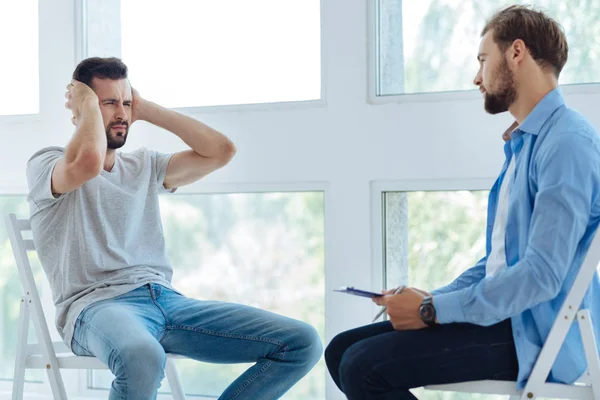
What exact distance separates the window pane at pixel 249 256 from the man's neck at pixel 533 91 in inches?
34.5

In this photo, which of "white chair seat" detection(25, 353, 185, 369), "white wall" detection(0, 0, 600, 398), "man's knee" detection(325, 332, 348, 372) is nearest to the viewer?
"man's knee" detection(325, 332, 348, 372)

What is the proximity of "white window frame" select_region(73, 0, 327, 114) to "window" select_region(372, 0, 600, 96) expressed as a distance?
165 mm

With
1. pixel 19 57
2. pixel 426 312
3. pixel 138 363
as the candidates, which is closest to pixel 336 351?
pixel 426 312

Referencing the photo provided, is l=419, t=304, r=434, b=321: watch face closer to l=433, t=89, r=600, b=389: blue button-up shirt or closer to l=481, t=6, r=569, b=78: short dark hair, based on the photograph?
l=433, t=89, r=600, b=389: blue button-up shirt

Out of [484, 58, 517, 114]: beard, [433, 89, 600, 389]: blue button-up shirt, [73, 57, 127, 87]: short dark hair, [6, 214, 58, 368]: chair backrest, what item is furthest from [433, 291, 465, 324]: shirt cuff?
[73, 57, 127, 87]: short dark hair

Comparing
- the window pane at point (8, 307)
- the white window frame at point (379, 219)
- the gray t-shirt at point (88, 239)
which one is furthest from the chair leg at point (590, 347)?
the window pane at point (8, 307)

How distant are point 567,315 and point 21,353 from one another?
134cm

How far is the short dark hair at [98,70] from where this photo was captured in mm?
2129

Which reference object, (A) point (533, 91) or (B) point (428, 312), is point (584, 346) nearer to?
(B) point (428, 312)

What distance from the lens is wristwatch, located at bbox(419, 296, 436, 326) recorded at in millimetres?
1548

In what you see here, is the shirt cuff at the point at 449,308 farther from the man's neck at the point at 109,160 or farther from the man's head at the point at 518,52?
the man's neck at the point at 109,160

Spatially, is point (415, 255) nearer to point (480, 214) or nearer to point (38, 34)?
point (480, 214)

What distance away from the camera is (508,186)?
5.39ft

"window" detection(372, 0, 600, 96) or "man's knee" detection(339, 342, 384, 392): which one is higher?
"window" detection(372, 0, 600, 96)
